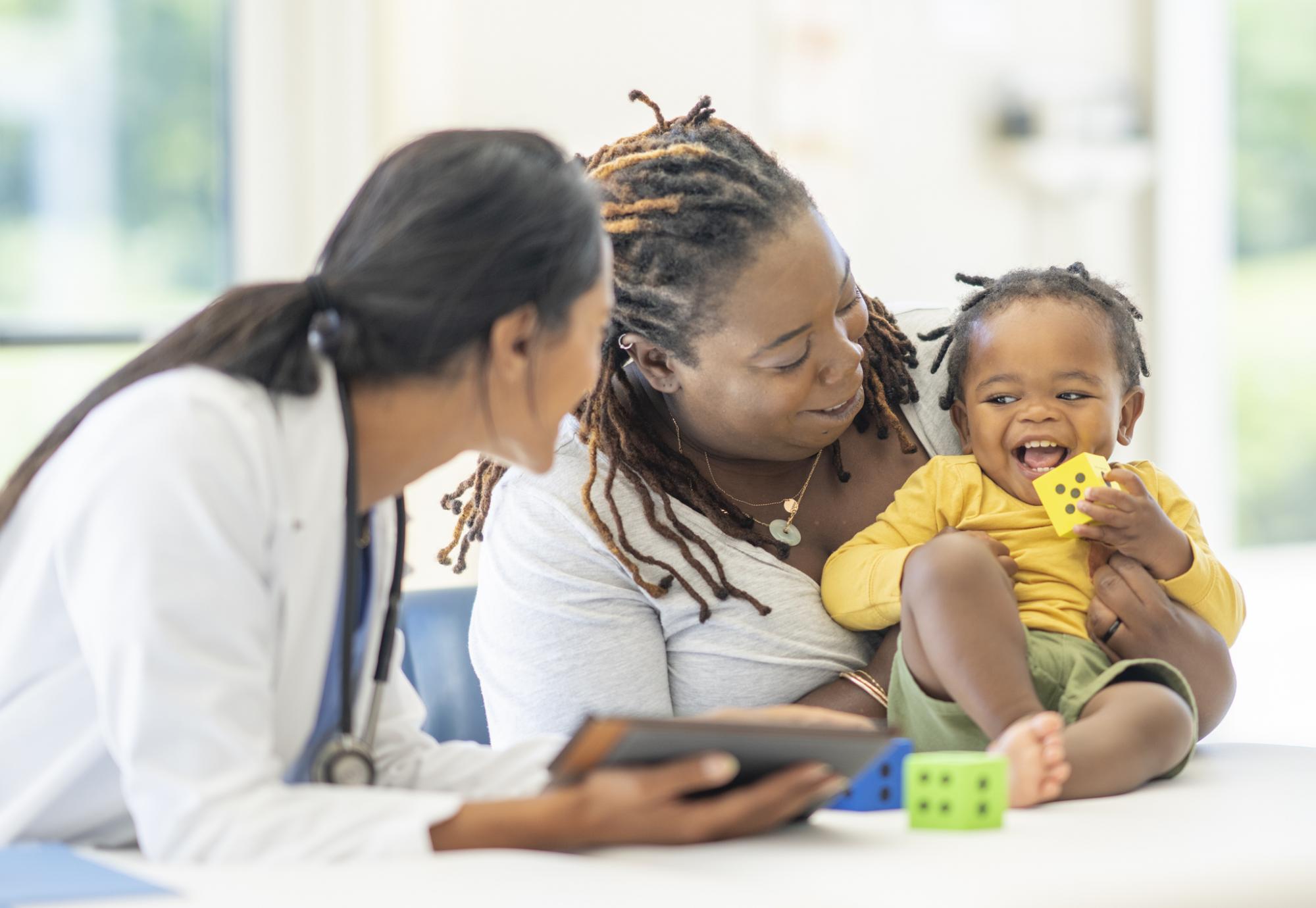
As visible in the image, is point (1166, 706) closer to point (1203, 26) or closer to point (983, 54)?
point (983, 54)

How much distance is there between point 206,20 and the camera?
3.29 metres

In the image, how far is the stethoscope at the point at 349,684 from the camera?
125 centimetres

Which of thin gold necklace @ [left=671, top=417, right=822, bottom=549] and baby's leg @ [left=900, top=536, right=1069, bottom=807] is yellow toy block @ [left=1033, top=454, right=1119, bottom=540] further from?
thin gold necklace @ [left=671, top=417, right=822, bottom=549]

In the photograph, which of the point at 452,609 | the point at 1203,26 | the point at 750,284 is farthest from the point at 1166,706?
the point at 1203,26

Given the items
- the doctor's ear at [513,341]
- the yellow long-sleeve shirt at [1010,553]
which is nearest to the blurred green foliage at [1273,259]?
the yellow long-sleeve shirt at [1010,553]

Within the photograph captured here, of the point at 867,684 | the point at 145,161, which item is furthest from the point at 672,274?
the point at 145,161

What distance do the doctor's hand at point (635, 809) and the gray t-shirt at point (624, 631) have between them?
54 centimetres

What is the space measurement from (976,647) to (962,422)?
0.46 metres

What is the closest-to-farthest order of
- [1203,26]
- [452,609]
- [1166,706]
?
[1166,706] < [452,609] < [1203,26]

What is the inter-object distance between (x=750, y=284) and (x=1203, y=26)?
3708 millimetres

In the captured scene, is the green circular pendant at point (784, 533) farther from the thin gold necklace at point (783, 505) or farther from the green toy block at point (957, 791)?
the green toy block at point (957, 791)

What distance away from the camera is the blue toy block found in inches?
56.0

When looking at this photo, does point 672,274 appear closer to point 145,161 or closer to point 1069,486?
point 1069,486

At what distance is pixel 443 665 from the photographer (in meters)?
2.18
